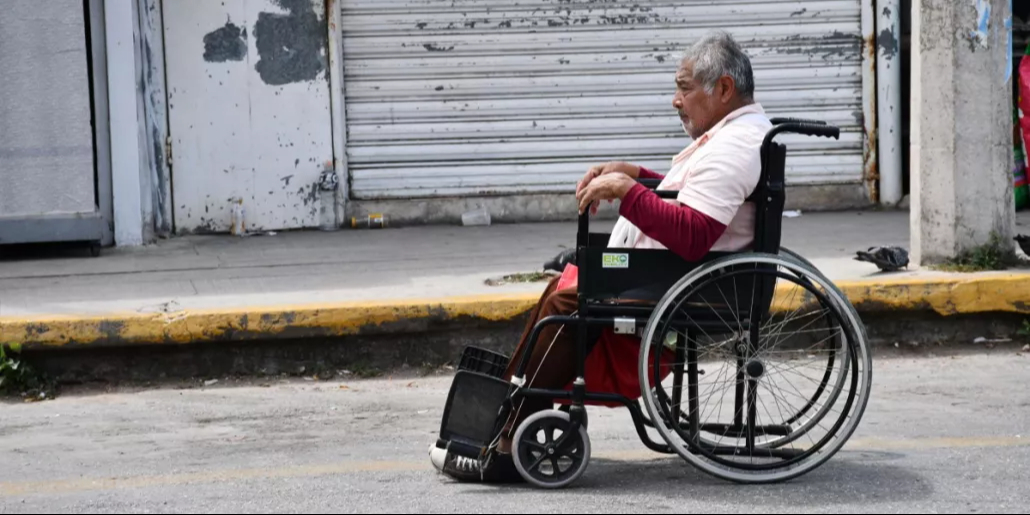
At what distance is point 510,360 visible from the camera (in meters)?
4.24

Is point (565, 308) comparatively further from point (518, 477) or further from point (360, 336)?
point (360, 336)

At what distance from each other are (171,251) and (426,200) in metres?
1.73

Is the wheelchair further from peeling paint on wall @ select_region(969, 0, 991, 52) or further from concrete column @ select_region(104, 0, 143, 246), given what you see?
concrete column @ select_region(104, 0, 143, 246)

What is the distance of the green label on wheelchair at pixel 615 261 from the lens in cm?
409

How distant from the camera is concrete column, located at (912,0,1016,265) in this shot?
266 inches

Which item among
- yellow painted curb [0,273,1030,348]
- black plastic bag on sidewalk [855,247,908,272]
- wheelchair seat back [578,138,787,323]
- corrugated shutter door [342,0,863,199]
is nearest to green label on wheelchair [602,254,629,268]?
wheelchair seat back [578,138,787,323]

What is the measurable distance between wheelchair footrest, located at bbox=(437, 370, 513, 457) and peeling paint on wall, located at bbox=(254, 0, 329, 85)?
16.8 ft

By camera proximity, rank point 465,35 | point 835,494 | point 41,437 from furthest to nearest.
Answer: point 465,35 → point 41,437 → point 835,494

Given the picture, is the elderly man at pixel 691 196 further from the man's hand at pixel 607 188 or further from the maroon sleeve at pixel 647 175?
the maroon sleeve at pixel 647 175

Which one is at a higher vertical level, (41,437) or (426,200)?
(426,200)

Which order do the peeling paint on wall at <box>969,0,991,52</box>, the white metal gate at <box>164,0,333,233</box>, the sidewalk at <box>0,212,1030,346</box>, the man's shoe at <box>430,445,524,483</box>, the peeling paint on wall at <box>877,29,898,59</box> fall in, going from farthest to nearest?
the peeling paint on wall at <box>877,29,898,59</box>
the white metal gate at <box>164,0,333,233</box>
the peeling paint on wall at <box>969,0,991,52</box>
the sidewalk at <box>0,212,1030,346</box>
the man's shoe at <box>430,445,524,483</box>

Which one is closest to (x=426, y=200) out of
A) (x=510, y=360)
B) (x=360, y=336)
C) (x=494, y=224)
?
(x=494, y=224)

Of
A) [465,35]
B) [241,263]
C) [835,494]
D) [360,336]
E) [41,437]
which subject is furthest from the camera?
[465,35]

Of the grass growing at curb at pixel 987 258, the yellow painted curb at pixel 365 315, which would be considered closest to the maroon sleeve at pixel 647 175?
the yellow painted curb at pixel 365 315
